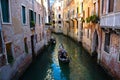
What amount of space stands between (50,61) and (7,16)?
734 centimetres

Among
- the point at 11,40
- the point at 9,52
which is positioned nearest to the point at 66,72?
the point at 9,52

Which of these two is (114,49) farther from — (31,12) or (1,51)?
(31,12)

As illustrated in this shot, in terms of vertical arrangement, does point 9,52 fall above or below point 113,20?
below

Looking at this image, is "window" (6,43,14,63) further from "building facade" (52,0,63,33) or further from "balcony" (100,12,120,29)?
"building facade" (52,0,63,33)

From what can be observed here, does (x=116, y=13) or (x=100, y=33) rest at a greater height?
(x=116, y=13)

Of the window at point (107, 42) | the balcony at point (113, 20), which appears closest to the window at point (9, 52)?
the balcony at point (113, 20)

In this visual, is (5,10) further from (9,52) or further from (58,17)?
(58,17)

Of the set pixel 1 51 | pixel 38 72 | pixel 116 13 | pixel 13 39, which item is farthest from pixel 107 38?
pixel 1 51

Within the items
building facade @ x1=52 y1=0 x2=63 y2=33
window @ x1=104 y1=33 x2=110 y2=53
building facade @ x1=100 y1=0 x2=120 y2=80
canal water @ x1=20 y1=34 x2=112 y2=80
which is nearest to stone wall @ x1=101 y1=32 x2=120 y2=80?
building facade @ x1=100 y1=0 x2=120 y2=80

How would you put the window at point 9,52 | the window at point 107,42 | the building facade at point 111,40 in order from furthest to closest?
1. the window at point 107,42
2. the building facade at point 111,40
3. the window at point 9,52

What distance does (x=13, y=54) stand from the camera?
8.48 m

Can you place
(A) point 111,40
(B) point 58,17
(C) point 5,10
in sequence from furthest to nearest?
(B) point 58,17 < (A) point 111,40 < (C) point 5,10

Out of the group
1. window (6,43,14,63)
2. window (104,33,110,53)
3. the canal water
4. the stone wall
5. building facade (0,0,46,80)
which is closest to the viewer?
building facade (0,0,46,80)

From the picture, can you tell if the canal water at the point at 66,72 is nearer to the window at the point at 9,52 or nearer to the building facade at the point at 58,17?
the window at the point at 9,52
